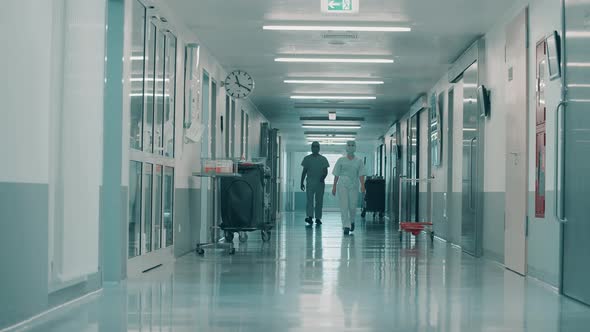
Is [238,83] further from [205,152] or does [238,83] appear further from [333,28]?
[333,28]

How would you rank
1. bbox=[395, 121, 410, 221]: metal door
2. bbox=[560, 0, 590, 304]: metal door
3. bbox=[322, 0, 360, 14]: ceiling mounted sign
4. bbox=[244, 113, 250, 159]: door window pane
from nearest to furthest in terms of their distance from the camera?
bbox=[560, 0, 590, 304]: metal door → bbox=[322, 0, 360, 14]: ceiling mounted sign → bbox=[244, 113, 250, 159]: door window pane → bbox=[395, 121, 410, 221]: metal door

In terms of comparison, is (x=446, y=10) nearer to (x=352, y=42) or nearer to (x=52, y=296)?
(x=352, y=42)

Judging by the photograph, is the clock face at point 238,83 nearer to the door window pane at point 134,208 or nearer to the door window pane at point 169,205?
the door window pane at point 169,205

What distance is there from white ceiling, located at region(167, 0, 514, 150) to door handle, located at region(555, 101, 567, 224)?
7.51 ft

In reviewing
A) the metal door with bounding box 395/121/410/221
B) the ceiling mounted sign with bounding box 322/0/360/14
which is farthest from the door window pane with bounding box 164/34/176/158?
the metal door with bounding box 395/121/410/221

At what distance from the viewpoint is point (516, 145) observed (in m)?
7.20

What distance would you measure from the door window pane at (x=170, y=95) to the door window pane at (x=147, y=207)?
2.40ft

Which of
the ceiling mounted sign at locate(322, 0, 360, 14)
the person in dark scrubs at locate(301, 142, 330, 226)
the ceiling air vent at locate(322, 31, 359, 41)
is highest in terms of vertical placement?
the ceiling air vent at locate(322, 31, 359, 41)

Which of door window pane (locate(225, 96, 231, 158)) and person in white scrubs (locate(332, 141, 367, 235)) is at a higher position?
door window pane (locate(225, 96, 231, 158))

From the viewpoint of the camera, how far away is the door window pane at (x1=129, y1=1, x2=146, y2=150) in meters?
6.46

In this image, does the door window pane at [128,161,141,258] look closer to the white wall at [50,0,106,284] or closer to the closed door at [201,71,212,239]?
the white wall at [50,0,106,284]

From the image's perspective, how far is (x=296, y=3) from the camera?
301 inches

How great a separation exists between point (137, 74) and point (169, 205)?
1.89 metres

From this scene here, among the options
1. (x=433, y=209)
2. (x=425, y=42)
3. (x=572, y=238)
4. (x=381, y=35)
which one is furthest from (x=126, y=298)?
(x=433, y=209)
